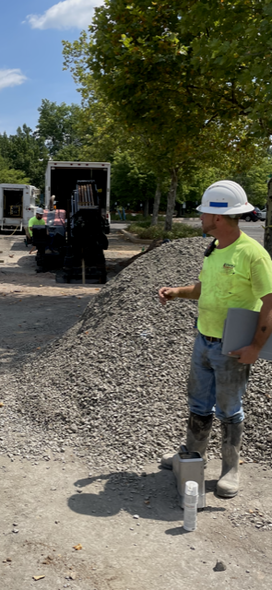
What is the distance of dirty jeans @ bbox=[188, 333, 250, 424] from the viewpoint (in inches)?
146

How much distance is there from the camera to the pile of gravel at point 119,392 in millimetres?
4656

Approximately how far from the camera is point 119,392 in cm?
514

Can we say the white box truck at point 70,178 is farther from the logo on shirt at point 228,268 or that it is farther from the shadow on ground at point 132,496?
the logo on shirt at point 228,268

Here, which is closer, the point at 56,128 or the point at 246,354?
the point at 246,354

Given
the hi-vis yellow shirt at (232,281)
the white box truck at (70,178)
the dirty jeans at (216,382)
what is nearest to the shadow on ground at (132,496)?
the dirty jeans at (216,382)

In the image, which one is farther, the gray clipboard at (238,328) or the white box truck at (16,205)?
the white box truck at (16,205)

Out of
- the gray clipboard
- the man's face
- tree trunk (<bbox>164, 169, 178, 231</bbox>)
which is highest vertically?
tree trunk (<bbox>164, 169, 178, 231</bbox>)

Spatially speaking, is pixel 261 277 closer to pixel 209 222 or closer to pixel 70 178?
pixel 209 222

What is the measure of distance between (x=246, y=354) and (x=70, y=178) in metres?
17.7

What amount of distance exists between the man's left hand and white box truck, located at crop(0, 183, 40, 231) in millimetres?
25920

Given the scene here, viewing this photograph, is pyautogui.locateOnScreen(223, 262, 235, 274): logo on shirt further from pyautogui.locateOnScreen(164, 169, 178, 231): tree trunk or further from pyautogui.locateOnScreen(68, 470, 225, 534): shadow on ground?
pyautogui.locateOnScreen(164, 169, 178, 231): tree trunk

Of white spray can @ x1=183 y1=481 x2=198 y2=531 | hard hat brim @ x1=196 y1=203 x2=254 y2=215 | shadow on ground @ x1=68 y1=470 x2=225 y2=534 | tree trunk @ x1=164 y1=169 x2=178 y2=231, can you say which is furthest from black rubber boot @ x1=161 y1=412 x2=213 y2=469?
tree trunk @ x1=164 y1=169 x2=178 y2=231

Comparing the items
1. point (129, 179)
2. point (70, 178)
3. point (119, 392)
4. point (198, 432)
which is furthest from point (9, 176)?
point (198, 432)

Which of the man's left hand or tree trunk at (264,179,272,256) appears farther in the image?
tree trunk at (264,179,272,256)
